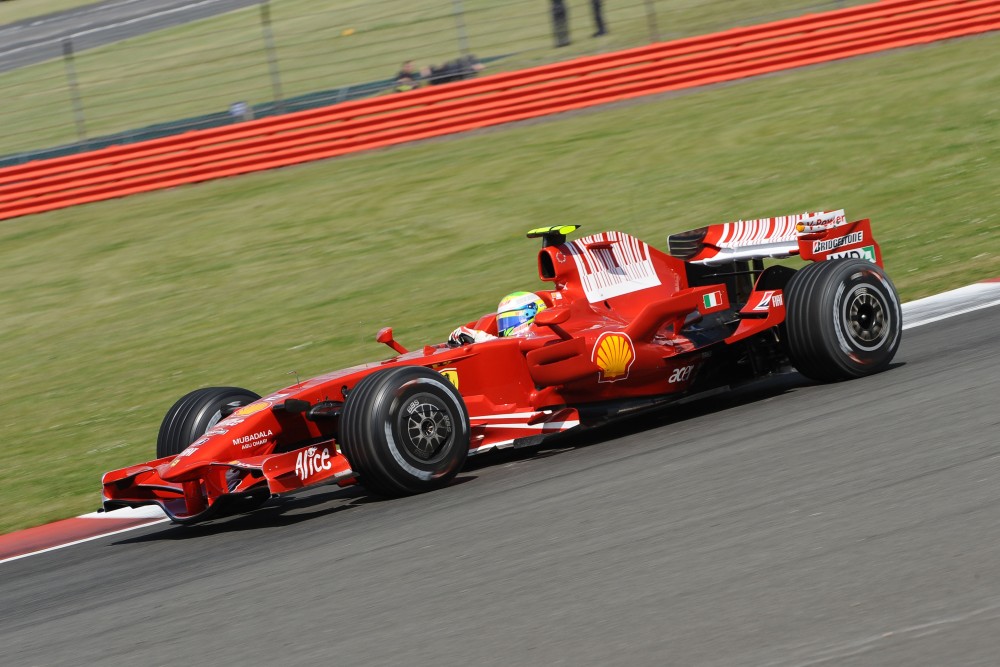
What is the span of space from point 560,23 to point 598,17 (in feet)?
2.69

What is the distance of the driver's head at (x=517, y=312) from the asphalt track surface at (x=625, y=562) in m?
0.77

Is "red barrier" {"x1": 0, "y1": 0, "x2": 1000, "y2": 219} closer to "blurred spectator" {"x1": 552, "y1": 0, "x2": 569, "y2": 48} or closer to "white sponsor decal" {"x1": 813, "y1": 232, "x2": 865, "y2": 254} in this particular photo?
"blurred spectator" {"x1": 552, "y1": 0, "x2": 569, "y2": 48}

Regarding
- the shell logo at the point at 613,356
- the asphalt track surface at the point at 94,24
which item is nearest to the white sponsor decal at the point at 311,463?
the shell logo at the point at 613,356

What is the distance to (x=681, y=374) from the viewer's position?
311 inches

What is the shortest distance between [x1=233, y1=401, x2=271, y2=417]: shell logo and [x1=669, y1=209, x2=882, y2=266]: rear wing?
309 cm

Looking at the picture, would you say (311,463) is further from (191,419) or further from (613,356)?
(613,356)

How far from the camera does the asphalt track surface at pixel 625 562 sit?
410cm

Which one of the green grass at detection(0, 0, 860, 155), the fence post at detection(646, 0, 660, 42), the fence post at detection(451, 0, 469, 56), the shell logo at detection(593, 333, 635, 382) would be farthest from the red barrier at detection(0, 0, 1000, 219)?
the shell logo at detection(593, 333, 635, 382)

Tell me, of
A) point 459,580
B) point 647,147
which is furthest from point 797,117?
point 459,580

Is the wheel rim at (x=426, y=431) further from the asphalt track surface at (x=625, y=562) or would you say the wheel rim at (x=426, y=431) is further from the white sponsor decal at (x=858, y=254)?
the white sponsor decal at (x=858, y=254)

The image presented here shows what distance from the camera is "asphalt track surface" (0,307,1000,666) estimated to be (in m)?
4.10

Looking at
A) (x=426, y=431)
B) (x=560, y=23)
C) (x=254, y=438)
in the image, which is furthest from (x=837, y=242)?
(x=560, y=23)

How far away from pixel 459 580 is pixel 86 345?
32.1ft

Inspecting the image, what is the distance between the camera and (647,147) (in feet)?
57.7
